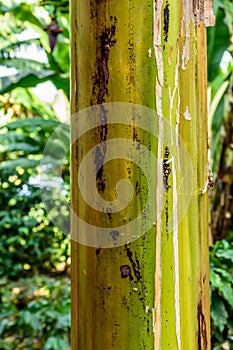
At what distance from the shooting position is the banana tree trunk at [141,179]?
0.31m

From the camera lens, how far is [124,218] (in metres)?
0.31

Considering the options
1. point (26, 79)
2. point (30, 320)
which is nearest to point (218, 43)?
point (26, 79)

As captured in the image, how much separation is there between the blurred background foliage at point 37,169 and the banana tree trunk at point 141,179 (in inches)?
28.9

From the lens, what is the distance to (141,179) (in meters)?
0.31

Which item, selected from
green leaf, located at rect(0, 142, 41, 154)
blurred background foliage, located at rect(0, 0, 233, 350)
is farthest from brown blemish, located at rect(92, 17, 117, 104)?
green leaf, located at rect(0, 142, 41, 154)

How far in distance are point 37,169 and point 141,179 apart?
177 cm

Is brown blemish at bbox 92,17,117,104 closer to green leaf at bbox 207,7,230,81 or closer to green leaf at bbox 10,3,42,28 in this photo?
green leaf at bbox 207,7,230,81

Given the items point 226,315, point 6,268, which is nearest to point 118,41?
point 226,315

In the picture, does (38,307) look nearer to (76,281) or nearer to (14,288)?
(14,288)

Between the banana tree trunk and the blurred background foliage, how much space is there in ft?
2.41

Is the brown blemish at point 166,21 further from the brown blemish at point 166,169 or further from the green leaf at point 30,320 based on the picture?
the green leaf at point 30,320

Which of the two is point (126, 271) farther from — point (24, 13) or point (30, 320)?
point (24, 13)

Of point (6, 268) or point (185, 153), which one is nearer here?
point (185, 153)

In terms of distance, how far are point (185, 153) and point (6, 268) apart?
2177 mm
